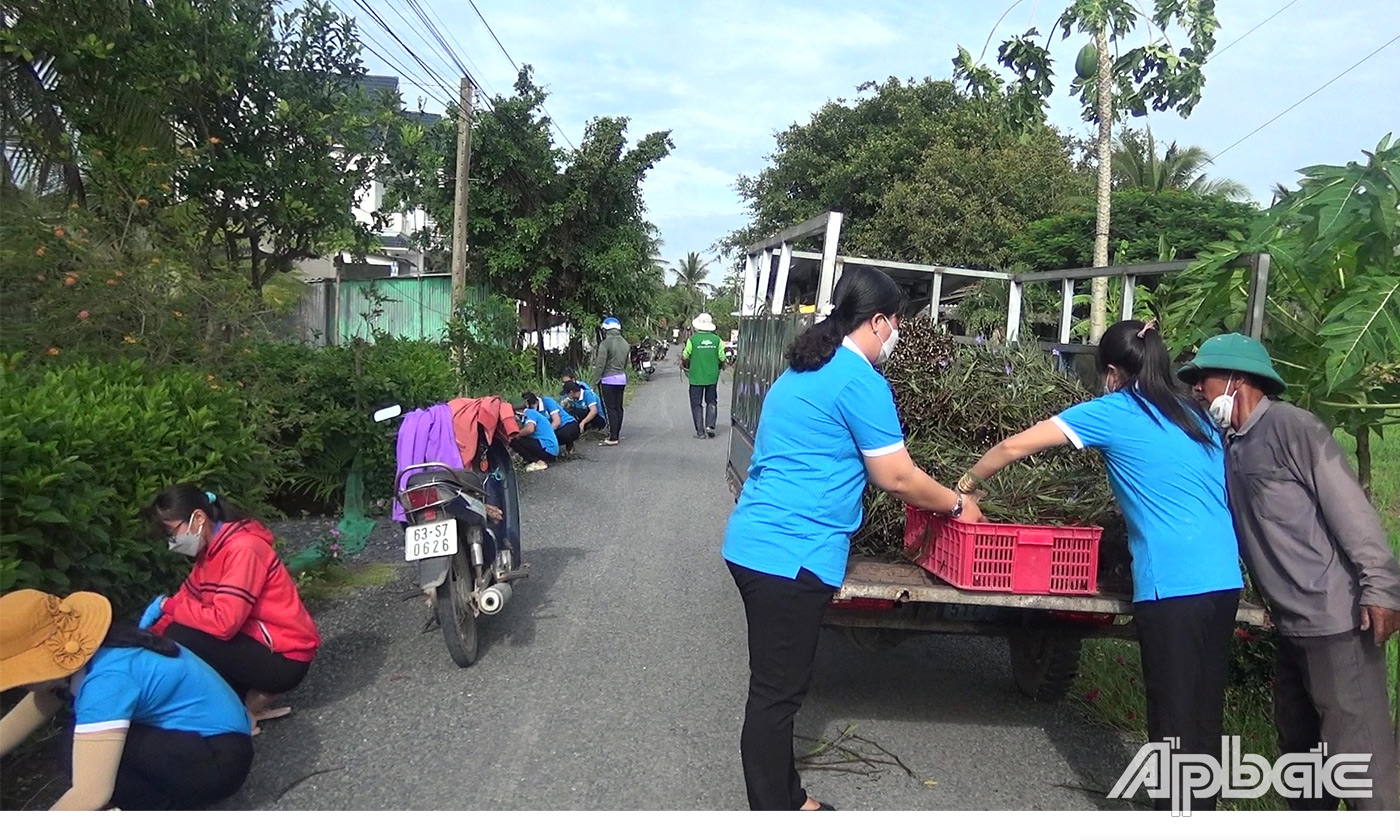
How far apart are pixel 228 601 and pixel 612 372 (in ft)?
29.5

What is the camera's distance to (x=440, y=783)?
12.4 feet

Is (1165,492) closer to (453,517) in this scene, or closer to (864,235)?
(453,517)

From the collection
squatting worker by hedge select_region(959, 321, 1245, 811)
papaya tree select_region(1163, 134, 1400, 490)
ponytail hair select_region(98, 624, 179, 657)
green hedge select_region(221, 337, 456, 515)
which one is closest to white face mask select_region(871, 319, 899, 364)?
squatting worker by hedge select_region(959, 321, 1245, 811)

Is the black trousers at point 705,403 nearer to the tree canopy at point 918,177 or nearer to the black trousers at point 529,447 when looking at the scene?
the black trousers at point 529,447

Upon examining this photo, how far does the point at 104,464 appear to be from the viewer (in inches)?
155

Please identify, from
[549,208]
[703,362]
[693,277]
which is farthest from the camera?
[693,277]

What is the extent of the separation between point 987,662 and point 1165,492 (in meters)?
2.43

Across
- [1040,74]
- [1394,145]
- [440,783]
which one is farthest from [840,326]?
[1040,74]

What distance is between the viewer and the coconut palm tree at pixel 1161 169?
82.0 ft

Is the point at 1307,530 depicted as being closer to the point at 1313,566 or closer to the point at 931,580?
the point at 1313,566

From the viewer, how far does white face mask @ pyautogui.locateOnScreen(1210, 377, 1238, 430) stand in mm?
3443

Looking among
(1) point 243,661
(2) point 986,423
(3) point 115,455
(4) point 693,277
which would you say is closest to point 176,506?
(3) point 115,455

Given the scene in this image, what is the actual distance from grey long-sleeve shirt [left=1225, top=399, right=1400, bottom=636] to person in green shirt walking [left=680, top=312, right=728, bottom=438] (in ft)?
33.3

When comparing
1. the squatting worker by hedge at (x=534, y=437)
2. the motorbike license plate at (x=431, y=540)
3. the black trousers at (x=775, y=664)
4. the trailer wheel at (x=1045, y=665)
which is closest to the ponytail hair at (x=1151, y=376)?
the black trousers at (x=775, y=664)
